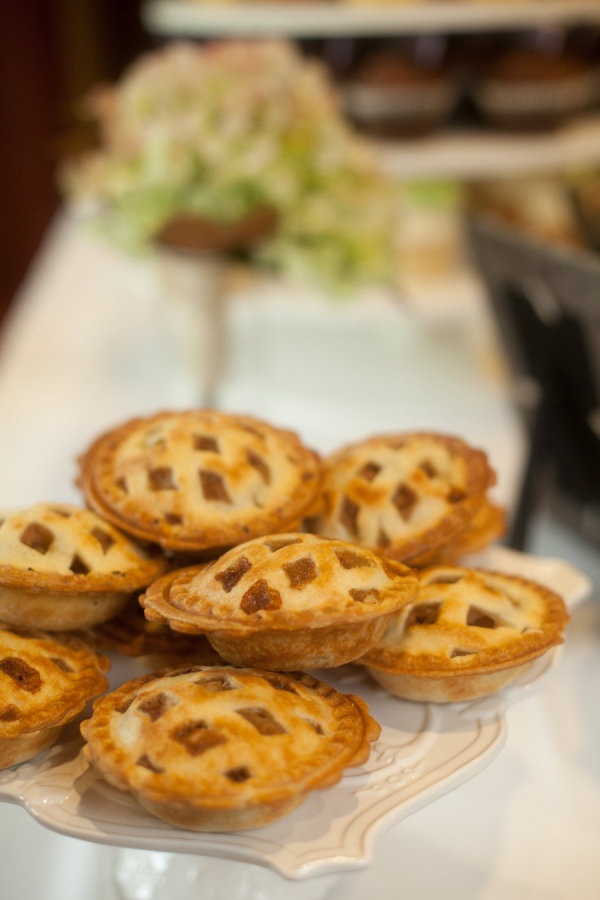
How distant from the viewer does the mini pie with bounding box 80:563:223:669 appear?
0.91 m

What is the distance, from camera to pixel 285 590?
31.6 inches

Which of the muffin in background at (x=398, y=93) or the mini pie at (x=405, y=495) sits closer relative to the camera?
the mini pie at (x=405, y=495)

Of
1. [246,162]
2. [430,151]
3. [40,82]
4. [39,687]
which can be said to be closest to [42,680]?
[39,687]

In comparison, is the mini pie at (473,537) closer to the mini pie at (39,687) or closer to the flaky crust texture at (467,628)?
the flaky crust texture at (467,628)

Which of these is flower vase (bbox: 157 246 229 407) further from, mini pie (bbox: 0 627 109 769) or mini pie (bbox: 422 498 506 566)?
mini pie (bbox: 0 627 109 769)

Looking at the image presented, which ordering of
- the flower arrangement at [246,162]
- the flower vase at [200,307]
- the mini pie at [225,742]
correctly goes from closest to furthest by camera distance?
the mini pie at [225,742]
the flower arrangement at [246,162]
the flower vase at [200,307]

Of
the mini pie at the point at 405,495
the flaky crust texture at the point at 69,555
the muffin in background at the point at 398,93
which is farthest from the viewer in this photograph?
the muffin in background at the point at 398,93

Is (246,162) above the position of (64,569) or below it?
above

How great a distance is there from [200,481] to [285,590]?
0.64ft

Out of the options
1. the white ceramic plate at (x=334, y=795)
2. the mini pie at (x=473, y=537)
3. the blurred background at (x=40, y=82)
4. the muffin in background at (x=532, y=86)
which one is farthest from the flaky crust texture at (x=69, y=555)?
the blurred background at (x=40, y=82)

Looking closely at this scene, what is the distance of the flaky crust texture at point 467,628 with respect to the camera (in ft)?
2.85

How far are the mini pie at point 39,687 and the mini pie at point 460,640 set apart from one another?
0.83 ft

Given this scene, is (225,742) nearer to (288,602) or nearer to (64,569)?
(288,602)

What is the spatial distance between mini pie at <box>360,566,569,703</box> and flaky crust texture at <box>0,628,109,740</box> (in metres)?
0.25
